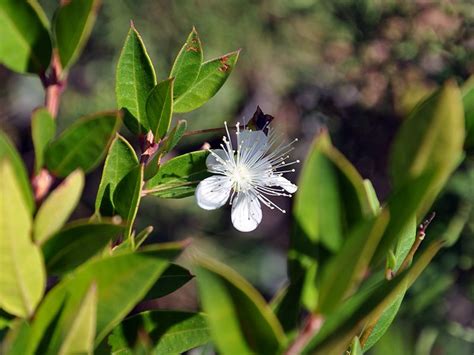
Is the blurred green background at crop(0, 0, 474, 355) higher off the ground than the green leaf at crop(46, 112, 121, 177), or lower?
higher

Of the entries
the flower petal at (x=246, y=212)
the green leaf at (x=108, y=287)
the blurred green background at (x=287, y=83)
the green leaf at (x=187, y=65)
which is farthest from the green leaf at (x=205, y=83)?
the blurred green background at (x=287, y=83)

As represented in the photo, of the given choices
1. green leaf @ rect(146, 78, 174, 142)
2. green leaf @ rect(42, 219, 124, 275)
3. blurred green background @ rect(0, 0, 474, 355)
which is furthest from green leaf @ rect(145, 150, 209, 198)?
blurred green background @ rect(0, 0, 474, 355)

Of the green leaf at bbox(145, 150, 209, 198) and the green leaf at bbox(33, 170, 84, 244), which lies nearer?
the green leaf at bbox(33, 170, 84, 244)

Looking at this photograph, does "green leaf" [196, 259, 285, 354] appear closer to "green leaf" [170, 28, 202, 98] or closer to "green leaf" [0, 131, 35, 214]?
"green leaf" [0, 131, 35, 214]

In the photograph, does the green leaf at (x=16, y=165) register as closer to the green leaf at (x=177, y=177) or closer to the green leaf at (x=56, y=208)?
the green leaf at (x=56, y=208)

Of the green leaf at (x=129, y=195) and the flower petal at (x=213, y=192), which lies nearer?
the green leaf at (x=129, y=195)

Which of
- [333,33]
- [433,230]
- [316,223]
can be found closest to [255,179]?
[316,223]
